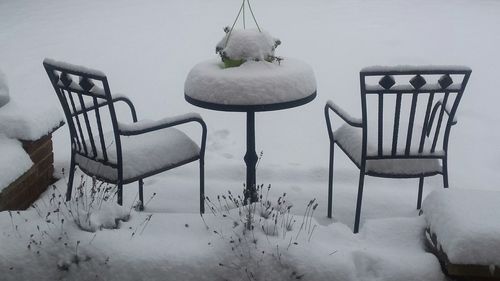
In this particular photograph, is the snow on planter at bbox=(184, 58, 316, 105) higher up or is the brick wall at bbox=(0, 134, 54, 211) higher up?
the snow on planter at bbox=(184, 58, 316, 105)

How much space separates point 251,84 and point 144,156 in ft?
1.91

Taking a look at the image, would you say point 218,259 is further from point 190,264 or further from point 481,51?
point 481,51

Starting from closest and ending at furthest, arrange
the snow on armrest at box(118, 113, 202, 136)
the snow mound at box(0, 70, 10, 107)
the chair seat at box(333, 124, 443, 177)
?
the snow on armrest at box(118, 113, 202, 136) → the chair seat at box(333, 124, 443, 177) → the snow mound at box(0, 70, 10, 107)

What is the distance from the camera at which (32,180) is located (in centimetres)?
283

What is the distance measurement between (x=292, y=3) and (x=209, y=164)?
9.10 meters

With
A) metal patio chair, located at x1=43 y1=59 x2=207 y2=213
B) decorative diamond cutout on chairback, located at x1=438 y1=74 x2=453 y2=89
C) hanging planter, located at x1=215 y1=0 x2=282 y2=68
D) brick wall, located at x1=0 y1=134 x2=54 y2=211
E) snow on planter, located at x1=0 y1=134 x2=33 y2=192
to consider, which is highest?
hanging planter, located at x1=215 y1=0 x2=282 y2=68

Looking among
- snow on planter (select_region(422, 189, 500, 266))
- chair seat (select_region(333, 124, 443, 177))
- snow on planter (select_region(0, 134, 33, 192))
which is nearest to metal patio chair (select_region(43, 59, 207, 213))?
snow on planter (select_region(0, 134, 33, 192))

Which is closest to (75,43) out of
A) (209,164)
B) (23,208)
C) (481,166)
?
Result: (209,164)

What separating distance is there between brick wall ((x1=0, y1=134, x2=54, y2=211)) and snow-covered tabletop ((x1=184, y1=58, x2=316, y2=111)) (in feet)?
3.07

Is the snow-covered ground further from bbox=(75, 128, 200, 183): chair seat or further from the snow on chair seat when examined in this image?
bbox=(75, 128, 200, 183): chair seat

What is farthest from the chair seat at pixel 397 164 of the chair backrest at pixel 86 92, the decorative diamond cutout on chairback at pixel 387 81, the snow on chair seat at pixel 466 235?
the chair backrest at pixel 86 92

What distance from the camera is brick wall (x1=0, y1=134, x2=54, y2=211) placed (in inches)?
98.5

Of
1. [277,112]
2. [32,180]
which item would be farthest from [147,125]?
[277,112]

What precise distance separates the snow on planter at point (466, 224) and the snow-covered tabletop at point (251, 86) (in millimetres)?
909
